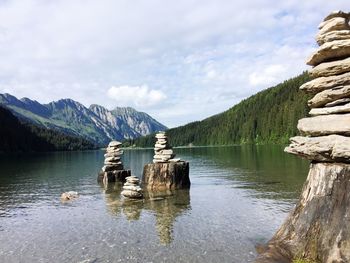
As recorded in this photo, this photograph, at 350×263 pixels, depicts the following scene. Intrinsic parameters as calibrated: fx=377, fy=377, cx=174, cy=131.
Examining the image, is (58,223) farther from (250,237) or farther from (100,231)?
(250,237)

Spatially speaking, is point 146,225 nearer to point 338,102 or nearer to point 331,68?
point 338,102

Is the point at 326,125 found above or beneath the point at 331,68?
beneath

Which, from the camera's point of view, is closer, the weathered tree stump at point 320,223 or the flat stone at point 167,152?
the weathered tree stump at point 320,223

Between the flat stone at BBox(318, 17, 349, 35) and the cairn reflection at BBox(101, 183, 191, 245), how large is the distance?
13.7 m

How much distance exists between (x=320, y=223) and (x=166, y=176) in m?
29.6

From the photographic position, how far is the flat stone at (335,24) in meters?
16.6

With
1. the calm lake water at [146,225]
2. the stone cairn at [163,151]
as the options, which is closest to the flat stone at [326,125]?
the calm lake water at [146,225]

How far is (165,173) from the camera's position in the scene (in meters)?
44.3

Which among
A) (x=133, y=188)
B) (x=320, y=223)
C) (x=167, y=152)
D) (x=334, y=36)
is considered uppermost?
(x=334, y=36)

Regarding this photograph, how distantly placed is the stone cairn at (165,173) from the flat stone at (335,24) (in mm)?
29178

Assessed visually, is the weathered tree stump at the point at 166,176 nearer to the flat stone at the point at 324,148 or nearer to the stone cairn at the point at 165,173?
the stone cairn at the point at 165,173

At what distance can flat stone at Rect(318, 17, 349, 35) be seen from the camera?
655 inches

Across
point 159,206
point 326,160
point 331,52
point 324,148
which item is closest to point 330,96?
point 331,52

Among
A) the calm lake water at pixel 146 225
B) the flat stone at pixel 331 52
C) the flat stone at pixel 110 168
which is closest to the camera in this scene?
the flat stone at pixel 331 52
